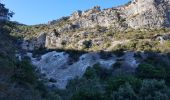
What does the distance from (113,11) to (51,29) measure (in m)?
17.9

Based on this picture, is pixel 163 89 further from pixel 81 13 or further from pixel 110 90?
pixel 81 13

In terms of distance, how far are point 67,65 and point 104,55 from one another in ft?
26.0

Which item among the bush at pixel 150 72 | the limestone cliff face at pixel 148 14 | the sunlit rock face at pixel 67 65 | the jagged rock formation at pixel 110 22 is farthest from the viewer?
the limestone cliff face at pixel 148 14

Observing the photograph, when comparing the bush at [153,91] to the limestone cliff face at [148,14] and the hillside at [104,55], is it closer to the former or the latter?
the hillside at [104,55]

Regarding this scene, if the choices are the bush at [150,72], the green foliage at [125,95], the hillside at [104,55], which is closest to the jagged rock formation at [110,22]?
Answer: the hillside at [104,55]

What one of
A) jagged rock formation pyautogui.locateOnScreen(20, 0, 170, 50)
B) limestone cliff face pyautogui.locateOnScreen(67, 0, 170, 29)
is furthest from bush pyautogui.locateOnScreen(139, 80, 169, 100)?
limestone cliff face pyautogui.locateOnScreen(67, 0, 170, 29)

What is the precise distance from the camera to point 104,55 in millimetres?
101062

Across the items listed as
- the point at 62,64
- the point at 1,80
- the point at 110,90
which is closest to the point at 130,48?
the point at 62,64

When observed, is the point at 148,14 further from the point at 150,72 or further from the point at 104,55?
the point at 150,72

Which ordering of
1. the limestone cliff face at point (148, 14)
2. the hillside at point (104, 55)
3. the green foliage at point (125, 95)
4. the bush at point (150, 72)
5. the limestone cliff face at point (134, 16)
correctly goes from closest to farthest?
the green foliage at point (125, 95) → the hillside at point (104, 55) → the bush at point (150, 72) → the limestone cliff face at point (148, 14) → the limestone cliff face at point (134, 16)

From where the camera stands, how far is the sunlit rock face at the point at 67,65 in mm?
91019

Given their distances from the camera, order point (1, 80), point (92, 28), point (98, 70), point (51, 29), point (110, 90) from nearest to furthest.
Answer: point (1, 80)
point (110, 90)
point (98, 70)
point (92, 28)
point (51, 29)

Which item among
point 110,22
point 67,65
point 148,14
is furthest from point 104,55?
point 110,22

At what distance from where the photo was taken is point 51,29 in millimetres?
136000
